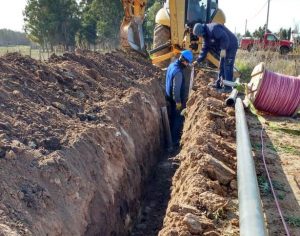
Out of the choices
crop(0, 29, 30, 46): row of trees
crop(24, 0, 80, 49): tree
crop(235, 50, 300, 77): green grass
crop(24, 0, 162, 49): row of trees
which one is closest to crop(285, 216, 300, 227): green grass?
crop(235, 50, 300, 77): green grass

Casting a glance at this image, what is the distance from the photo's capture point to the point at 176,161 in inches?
290

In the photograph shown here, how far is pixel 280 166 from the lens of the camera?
557 centimetres

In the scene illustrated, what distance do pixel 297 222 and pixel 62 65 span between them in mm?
5651

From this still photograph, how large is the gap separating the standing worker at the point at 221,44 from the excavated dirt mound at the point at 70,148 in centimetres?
200

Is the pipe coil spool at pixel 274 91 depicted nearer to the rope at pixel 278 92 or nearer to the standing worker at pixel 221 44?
the rope at pixel 278 92

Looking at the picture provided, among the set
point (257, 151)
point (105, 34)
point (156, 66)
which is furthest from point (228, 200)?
point (105, 34)

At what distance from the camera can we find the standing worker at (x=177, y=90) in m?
8.44

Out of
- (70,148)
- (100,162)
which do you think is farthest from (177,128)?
(70,148)

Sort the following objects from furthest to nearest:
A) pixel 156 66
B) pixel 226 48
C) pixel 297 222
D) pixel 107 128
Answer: pixel 156 66
pixel 226 48
pixel 107 128
pixel 297 222

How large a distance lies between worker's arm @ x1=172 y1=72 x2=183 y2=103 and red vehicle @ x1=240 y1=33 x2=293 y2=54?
457 inches

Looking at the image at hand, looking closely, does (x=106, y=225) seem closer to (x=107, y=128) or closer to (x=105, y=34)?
(x=107, y=128)

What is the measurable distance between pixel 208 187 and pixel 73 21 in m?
27.5

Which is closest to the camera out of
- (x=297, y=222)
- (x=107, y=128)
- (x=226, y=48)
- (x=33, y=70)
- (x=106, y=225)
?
(x=297, y=222)

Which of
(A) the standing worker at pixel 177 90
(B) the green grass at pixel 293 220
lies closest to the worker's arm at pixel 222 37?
(A) the standing worker at pixel 177 90
